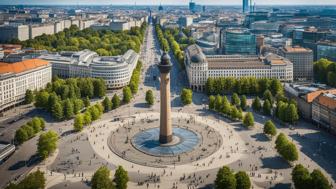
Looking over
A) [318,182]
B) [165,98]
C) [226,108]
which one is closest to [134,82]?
[226,108]

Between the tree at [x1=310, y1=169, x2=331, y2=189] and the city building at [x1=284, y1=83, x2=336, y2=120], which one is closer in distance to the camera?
the tree at [x1=310, y1=169, x2=331, y2=189]

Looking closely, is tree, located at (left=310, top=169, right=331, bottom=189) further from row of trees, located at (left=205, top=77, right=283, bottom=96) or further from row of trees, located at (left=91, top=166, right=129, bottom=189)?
row of trees, located at (left=205, top=77, right=283, bottom=96)

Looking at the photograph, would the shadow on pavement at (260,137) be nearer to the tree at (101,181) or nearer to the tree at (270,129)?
the tree at (270,129)

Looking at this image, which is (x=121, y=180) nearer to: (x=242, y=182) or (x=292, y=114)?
(x=242, y=182)

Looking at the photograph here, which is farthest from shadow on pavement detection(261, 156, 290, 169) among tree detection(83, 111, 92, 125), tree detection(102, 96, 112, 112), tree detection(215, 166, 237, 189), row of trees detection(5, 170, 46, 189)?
tree detection(102, 96, 112, 112)

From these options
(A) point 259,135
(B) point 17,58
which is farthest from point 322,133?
(B) point 17,58

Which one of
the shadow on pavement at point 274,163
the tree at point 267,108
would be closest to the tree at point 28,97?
the tree at point 267,108
